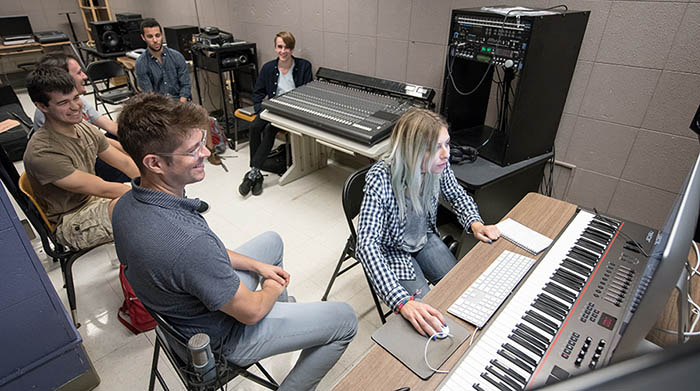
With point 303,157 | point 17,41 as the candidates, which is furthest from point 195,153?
point 17,41

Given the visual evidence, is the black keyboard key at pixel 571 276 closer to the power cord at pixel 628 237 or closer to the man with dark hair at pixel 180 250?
the power cord at pixel 628 237

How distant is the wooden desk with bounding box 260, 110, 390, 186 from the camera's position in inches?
92.2

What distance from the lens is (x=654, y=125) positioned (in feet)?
6.51

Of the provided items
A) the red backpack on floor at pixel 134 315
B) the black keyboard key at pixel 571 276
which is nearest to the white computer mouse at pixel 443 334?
the black keyboard key at pixel 571 276

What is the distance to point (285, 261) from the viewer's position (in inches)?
95.6

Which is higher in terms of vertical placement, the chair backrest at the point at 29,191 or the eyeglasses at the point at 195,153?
the eyeglasses at the point at 195,153

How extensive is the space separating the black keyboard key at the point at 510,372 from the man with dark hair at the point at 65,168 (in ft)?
5.65

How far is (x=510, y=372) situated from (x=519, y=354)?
64 millimetres

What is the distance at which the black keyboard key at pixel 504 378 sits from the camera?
2.75 feet

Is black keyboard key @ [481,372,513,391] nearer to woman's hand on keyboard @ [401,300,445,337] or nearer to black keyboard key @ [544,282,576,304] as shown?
woman's hand on keyboard @ [401,300,445,337]

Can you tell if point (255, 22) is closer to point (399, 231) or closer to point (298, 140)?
point (298, 140)

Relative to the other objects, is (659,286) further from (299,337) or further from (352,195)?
(352,195)

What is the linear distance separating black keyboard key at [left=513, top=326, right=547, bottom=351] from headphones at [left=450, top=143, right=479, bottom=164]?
1.35m

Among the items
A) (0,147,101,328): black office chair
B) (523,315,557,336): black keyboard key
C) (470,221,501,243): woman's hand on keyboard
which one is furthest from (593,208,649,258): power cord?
(0,147,101,328): black office chair
